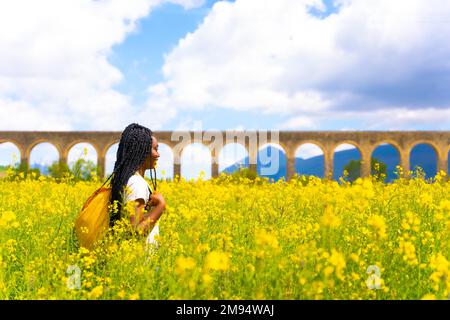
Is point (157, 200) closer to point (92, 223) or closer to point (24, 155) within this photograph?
point (92, 223)

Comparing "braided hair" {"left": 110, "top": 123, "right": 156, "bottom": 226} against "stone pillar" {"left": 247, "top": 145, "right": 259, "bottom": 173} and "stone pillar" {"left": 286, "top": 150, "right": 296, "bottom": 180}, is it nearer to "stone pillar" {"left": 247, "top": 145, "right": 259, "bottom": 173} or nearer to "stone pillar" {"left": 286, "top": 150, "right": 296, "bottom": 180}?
"stone pillar" {"left": 247, "top": 145, "right": 259, "bottom": 173}

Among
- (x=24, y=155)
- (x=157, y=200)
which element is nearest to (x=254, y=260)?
(x=157, y=200)

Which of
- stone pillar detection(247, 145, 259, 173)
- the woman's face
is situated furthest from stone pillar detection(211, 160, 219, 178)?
the woman's face

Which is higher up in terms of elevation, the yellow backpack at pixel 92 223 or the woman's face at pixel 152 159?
the woman's face at pixel 152 159

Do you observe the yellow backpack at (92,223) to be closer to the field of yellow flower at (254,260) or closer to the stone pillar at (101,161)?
the field of yellow flower at (254,260)

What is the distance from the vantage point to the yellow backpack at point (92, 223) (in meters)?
3.21

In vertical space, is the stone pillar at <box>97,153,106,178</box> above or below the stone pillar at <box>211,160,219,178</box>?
above

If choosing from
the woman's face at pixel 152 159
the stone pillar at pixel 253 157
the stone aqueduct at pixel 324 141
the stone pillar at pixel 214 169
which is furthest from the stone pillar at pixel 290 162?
the woman's face at pixel 152 159

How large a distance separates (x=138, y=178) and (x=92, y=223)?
0.44 m

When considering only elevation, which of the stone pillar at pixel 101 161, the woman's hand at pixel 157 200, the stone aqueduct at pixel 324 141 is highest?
the stone aqueduct at pixel 324 141

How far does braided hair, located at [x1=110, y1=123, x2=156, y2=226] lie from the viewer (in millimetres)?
3447

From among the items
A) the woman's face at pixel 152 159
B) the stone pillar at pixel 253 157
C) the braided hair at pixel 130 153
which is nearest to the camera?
the braided hair at pixel 130 153

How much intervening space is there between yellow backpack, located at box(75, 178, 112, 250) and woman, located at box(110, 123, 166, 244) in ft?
0.43

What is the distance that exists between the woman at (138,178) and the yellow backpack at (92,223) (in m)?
0.13
